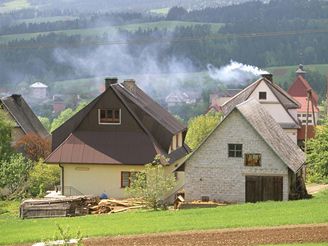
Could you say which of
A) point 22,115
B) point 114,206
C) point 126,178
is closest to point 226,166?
point 114,206

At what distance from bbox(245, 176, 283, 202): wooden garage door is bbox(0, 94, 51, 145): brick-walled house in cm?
2662

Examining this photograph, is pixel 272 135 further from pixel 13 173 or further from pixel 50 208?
pixel 13 173

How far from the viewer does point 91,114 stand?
187 ft

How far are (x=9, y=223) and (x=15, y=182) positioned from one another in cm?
1181

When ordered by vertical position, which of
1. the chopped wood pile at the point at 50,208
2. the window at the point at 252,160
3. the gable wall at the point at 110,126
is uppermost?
the gable wall at the point at 110,126

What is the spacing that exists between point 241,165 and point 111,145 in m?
9.70

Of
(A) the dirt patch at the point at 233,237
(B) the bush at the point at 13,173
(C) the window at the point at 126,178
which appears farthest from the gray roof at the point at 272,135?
(B) the bush at the point at 13,173

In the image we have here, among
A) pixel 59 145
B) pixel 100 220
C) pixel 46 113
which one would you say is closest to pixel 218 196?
pixel 100 220

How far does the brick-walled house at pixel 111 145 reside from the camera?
5522cm

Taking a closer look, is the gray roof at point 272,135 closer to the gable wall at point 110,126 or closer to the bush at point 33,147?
the gable wall at point 110,126

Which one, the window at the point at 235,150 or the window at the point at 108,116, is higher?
the window at the point at 108,116

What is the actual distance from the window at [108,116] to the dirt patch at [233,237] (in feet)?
65.7

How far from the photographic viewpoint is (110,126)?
186 ft

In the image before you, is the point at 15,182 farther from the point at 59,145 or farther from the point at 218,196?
the point at 218,196
